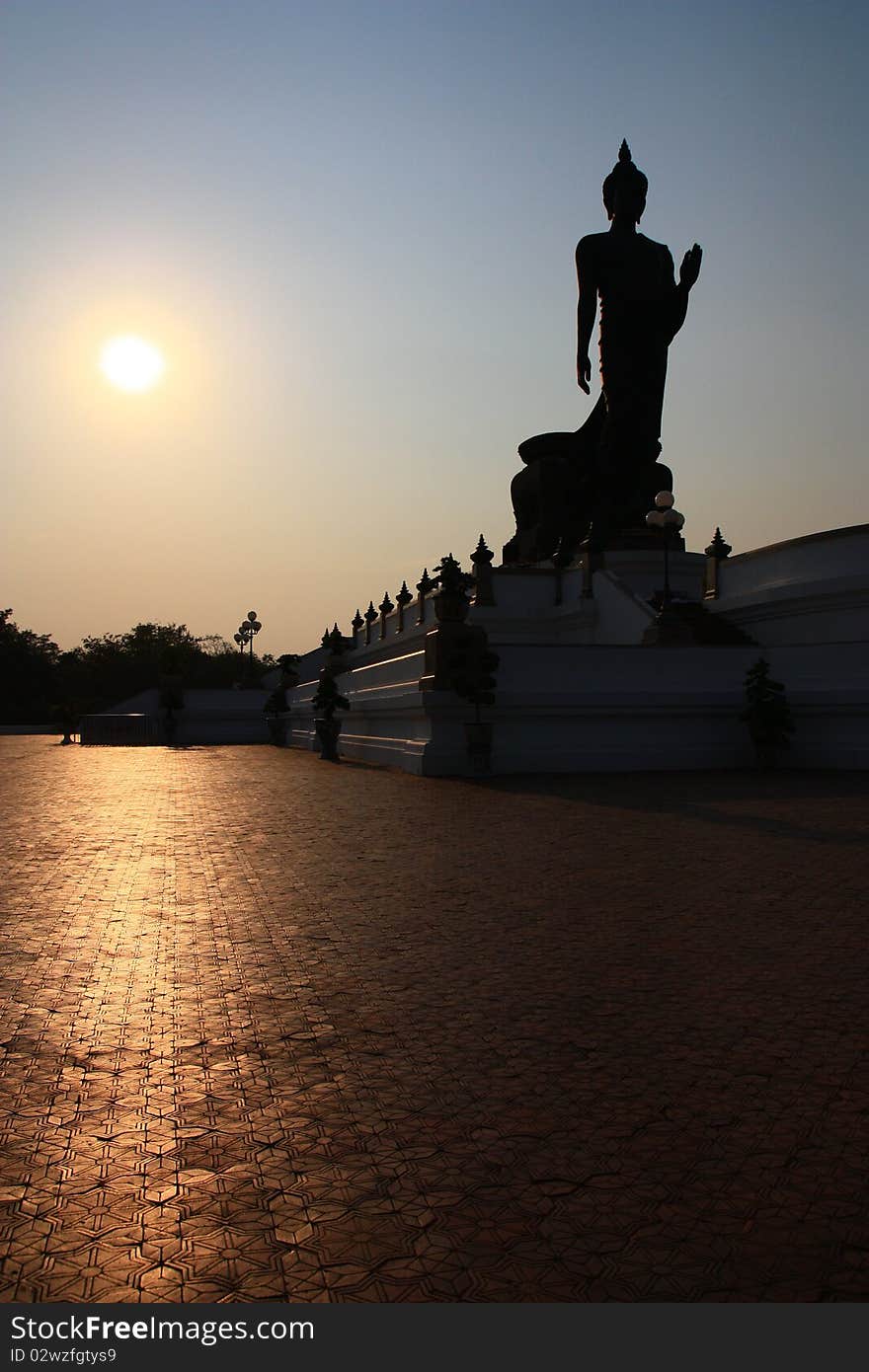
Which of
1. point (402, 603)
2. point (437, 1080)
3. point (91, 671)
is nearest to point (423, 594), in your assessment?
point (402, 603)

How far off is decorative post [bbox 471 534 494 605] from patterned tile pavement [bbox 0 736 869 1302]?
24940mm

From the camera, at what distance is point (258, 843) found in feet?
33.2

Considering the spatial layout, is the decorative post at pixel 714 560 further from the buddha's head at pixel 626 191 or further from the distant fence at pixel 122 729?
the distant fence at pixel 122 729

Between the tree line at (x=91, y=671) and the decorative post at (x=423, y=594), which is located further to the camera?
the tree line at (x=91, y=671)

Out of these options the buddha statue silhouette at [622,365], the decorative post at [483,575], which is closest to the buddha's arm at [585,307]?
the buddha statue silhouette at [622,365]

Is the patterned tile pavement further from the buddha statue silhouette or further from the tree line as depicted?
the tree line

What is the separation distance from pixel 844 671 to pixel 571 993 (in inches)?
693

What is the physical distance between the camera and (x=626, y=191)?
36406mm

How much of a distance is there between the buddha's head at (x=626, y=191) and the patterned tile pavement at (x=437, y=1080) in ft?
109

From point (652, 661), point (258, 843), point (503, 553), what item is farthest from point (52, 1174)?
point (503, 553)

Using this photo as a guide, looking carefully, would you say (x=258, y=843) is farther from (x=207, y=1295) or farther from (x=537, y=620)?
(x=537, y=620)

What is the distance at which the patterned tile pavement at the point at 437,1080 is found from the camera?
2605mm

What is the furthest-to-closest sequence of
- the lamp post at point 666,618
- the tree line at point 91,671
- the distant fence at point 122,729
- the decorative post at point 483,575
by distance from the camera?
the tree line at point 91,671 < the distant fence at point 122,729 < the decorative post at point 483,575 < the lamp post at point 666,618

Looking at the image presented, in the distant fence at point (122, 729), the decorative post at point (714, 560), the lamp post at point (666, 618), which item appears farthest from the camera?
the distant fence at point (122, 729)
